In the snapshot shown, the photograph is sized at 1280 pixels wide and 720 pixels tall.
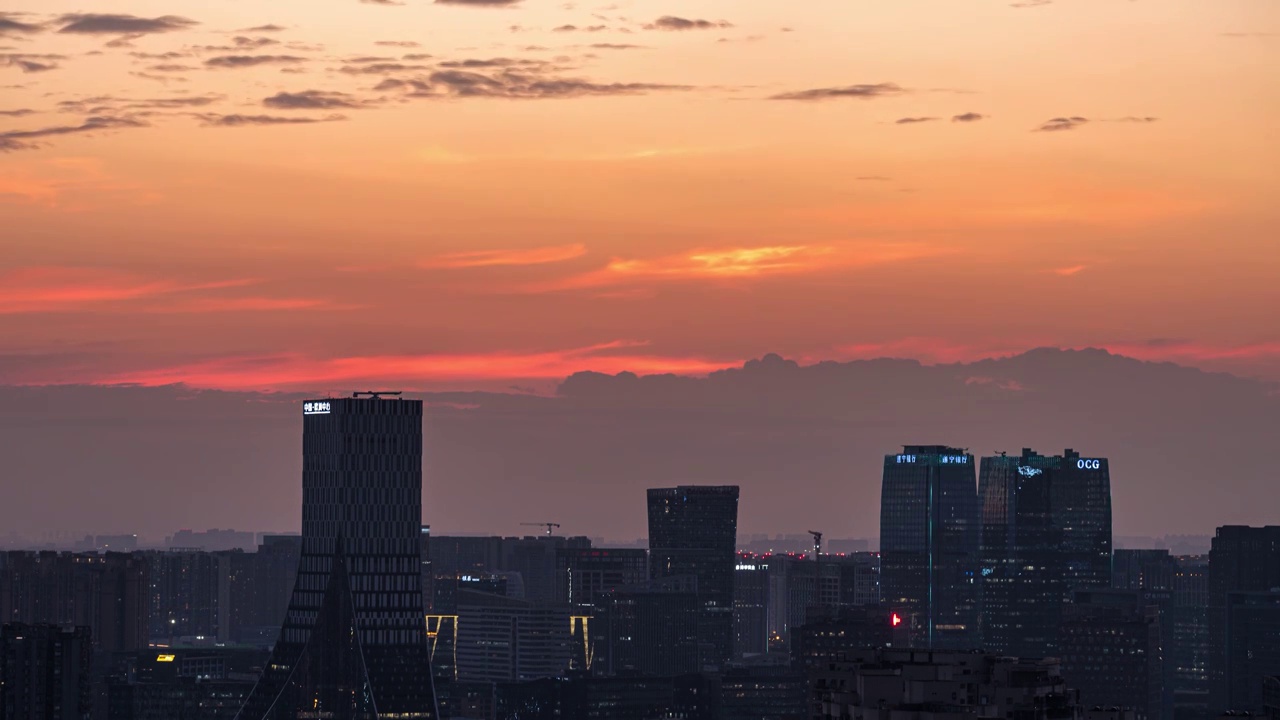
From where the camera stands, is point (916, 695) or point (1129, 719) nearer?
point (916, 695)

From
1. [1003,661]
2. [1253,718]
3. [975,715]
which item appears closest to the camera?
[975,715]

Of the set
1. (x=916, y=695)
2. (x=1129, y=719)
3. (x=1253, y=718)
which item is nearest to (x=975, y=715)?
(x=916, y=695)

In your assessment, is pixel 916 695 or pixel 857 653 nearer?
pixel 916 695

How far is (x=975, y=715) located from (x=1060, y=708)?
5633mm

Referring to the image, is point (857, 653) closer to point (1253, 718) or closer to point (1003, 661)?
point (1003, 661)

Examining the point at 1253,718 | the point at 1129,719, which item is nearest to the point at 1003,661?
the point at 1129,719

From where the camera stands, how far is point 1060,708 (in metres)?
84.4

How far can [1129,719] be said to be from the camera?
312 feet

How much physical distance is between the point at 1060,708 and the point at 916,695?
627 centimetres

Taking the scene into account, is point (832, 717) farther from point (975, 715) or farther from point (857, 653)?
point (857, 653)

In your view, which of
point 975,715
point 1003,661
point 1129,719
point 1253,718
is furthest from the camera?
point 1253,718

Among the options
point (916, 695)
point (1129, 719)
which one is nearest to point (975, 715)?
point (916, 695)

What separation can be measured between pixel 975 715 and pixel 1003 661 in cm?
555

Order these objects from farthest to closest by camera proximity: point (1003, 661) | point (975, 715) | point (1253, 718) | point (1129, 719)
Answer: point (1253, 718) < point (1129, 719) < point (1003, 661) < point (975, 715)
